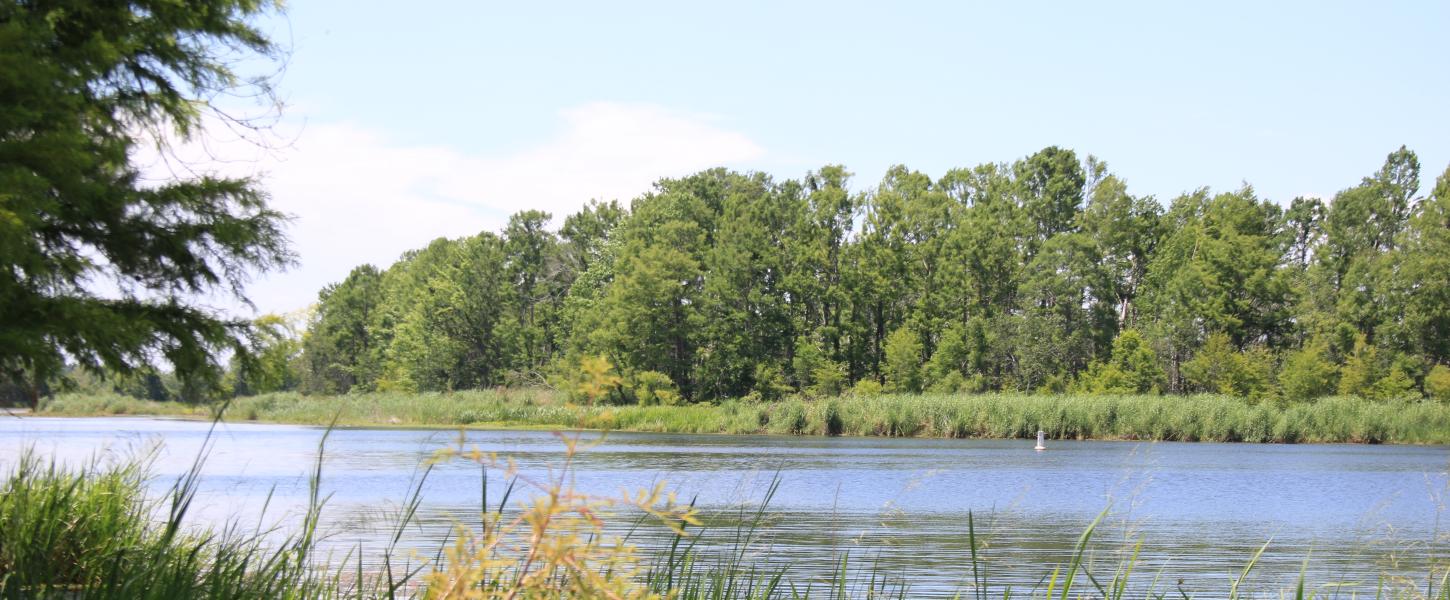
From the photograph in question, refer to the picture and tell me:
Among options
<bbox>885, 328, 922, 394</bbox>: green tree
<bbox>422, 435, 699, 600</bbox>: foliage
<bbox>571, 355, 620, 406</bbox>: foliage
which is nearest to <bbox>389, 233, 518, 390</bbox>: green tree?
<bbox>885, 328, 922, 394</bbox>: green tree

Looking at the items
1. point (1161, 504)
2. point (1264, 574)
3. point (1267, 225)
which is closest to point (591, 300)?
point (1267, 225)

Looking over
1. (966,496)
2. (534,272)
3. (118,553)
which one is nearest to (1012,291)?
(534,272)

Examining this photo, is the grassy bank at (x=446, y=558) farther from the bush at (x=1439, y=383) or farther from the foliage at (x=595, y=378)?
the bush at (x=1439, y=383)

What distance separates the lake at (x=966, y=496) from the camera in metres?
13.7

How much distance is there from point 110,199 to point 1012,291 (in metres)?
58.2

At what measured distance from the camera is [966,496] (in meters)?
21.8

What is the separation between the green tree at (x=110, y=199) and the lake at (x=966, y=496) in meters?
1.03

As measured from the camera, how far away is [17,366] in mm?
9164

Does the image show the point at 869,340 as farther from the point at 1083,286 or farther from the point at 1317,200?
the point at 1317,200

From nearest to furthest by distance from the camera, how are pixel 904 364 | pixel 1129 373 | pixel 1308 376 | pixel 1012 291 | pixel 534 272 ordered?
1. pixel 1308 376
2. pixel 1129 373
3. pixel 904 364
4. pixel 1012 291
5. pixel 534 272

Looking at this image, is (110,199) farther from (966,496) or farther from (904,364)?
(904,364)

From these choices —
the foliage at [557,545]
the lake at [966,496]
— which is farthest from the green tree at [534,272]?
the foliage at [557,545]

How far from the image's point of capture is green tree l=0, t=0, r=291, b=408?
309 inches

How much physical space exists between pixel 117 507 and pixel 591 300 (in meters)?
62.3
